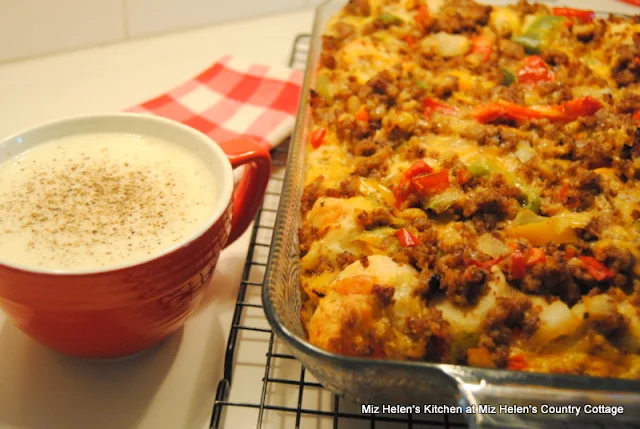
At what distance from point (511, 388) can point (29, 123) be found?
1.71 meters

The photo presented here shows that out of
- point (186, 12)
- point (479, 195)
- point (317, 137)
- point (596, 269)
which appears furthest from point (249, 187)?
point (186, 12)

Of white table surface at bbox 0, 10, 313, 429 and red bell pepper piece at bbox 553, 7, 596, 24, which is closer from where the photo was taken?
white table surface at bbox 0, 10, 313, 429

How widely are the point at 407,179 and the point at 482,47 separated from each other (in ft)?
2.51

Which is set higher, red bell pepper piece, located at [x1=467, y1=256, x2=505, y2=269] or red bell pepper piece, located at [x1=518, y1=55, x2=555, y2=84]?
red bell pepper piece, located at [x1=518, y1=55, x2=555, y2=84]

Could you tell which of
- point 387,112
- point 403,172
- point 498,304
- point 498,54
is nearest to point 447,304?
point 498,304

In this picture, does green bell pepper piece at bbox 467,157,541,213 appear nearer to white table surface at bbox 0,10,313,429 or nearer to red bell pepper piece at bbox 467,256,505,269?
red bell pepper piece at bbox 467,256,505,269

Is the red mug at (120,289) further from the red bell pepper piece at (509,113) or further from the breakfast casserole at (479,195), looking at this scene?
the red bell pepper piece at (509,113)

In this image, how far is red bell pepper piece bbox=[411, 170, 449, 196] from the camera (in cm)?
119

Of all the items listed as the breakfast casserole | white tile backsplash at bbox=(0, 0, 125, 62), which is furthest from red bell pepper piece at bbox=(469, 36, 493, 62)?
white tile backsplash at bbox=(0, 0, 125, 62)

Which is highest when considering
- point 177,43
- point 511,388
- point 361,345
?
point 511,388

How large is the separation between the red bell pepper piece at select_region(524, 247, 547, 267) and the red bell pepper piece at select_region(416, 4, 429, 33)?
3.54 ft

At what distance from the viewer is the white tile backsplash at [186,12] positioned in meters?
2.38

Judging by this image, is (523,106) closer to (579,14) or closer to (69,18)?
(579,14)

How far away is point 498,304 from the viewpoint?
37.4 inches
